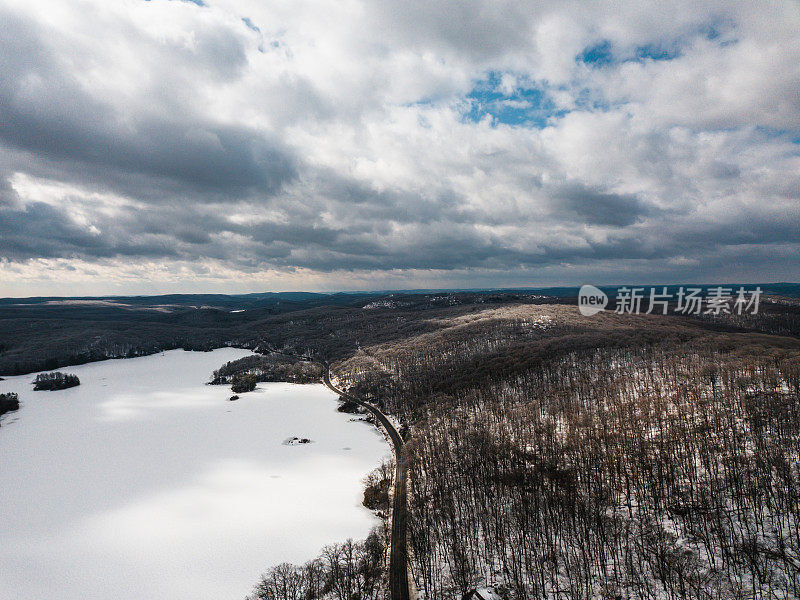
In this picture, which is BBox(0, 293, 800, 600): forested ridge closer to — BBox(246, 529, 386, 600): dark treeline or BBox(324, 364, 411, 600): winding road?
BBox(246, 529, 386, 600): dark treeline

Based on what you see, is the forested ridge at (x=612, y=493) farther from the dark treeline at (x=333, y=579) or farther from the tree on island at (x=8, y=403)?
the tree on island at (x=8, y=403)

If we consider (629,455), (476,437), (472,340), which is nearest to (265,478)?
(476,437)

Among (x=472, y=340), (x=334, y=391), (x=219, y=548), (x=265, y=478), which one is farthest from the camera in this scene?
(x=472, y=340)

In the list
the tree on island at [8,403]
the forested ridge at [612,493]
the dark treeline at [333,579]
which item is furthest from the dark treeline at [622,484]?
the tree on island at [8,403]

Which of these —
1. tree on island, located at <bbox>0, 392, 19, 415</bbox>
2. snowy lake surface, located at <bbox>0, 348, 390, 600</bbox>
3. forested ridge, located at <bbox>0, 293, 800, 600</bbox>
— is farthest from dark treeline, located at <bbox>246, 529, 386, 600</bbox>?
tree on island, located at <bbox>0, 392, 19, 415</bbox>

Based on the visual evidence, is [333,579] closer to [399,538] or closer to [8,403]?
[399,538]

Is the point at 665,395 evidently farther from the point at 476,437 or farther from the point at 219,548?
the point at 219,548

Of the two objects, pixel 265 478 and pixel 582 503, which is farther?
pixel 265 478
